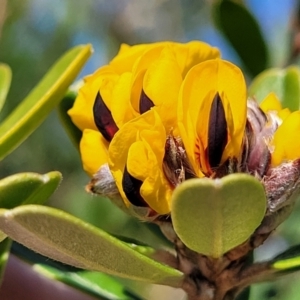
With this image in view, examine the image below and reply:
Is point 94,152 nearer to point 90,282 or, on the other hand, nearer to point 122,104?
point 122,104

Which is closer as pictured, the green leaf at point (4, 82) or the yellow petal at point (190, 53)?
the yellow petal at point (190, 53)

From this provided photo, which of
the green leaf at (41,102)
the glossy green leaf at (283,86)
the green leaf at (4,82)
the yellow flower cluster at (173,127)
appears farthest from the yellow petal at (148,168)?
the glossy green leaf at (283,86)

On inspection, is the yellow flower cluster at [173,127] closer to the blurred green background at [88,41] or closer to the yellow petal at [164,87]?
the yellow petal at [164,87]

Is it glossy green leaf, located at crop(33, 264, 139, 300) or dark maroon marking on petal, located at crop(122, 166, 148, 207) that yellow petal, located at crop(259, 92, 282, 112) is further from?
glossy green leaf, located at crop(33, 264, 139, 300)

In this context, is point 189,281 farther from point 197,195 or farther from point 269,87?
point 269,87

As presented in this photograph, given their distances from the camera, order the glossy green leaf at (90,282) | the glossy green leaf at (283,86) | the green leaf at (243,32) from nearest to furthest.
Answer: the glossy green leaf at (90,282) < the glossy green leaf at (283,86) < the green leaf at (243,32)

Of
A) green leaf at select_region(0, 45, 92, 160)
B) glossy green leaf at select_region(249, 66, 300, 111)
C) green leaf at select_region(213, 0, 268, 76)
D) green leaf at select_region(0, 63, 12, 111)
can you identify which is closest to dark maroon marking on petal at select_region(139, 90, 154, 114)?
green leaf at select_region(0, 45, 92, 160)
